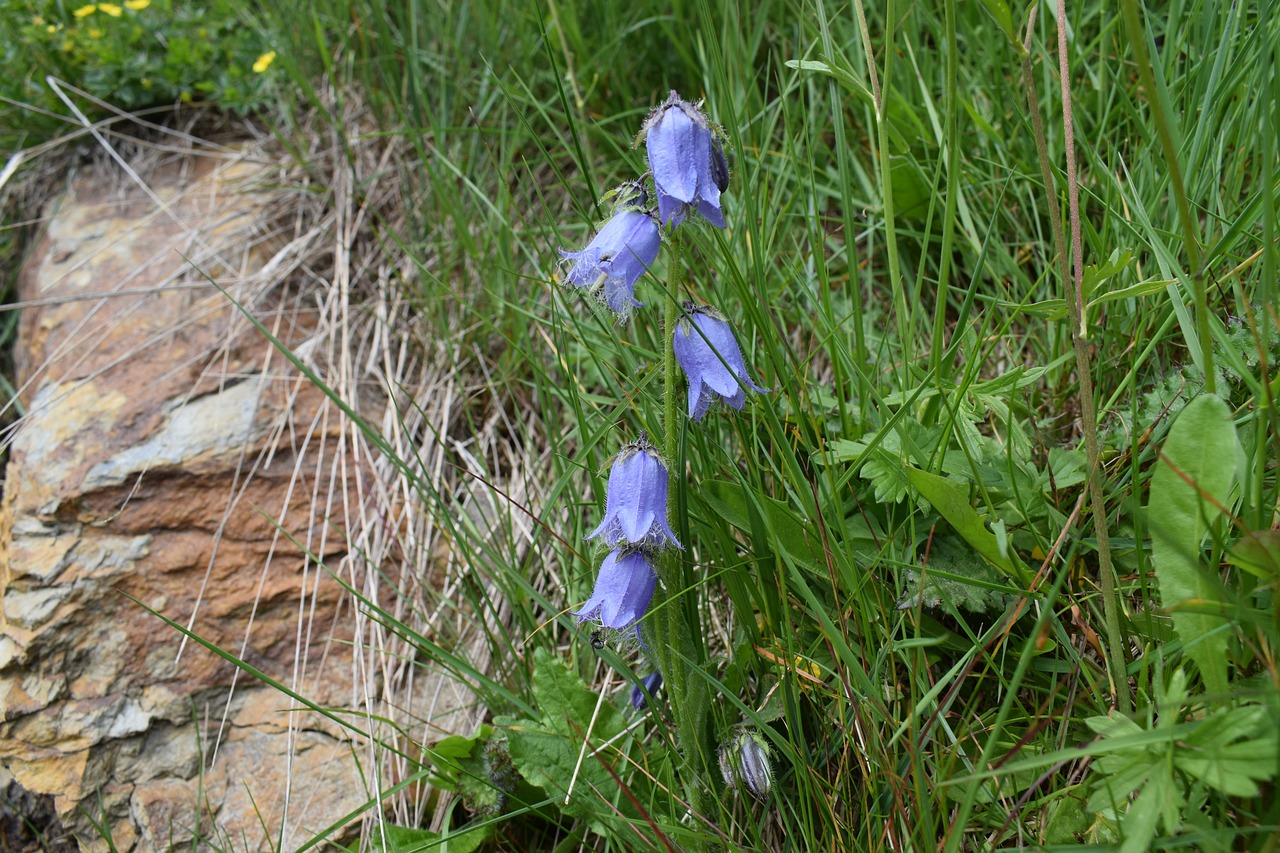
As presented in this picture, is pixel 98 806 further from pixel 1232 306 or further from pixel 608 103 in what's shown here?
pixel 1232 306

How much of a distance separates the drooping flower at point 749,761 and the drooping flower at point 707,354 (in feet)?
2.12

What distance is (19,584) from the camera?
2674mm

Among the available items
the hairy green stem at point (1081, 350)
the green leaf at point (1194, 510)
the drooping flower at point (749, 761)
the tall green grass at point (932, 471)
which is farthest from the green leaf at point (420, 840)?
the green leaf at point (1194, 510)

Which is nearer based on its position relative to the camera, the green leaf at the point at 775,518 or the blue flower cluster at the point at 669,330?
the blue flower cluster at the point at 669,330

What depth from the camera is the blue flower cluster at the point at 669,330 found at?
1.62 metres

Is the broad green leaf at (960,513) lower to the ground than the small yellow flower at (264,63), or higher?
lower

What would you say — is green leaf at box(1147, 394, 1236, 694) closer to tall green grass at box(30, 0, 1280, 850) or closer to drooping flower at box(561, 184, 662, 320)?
tall green grass at box(30, 0, 1280, 850)

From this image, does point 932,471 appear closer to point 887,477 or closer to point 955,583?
point 887,477

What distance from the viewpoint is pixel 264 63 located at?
12.3 ft

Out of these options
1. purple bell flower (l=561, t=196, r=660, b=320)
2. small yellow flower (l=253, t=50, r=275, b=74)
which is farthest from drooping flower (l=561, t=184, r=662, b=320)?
small yellow flower (l=253, t=50, r=275, b=74)

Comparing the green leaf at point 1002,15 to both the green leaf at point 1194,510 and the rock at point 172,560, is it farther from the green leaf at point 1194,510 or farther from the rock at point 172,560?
the rock at point 172,560

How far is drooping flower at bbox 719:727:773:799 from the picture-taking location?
175 centimetres

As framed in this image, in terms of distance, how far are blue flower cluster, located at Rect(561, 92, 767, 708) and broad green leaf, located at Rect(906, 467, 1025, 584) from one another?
37 centimetres

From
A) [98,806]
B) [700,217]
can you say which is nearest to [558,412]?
[700,217]
